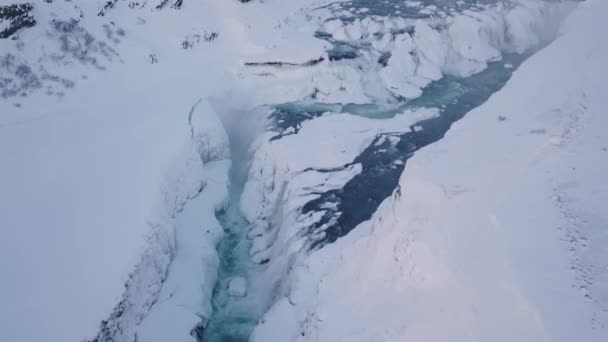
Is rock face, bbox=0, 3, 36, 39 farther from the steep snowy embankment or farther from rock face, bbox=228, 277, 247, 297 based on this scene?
the steep snowy embankment

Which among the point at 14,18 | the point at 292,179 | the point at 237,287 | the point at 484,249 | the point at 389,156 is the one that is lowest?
the point at 237,287

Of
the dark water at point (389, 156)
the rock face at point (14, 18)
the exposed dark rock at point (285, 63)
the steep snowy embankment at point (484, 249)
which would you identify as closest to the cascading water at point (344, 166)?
the dark water at point (389, 156)

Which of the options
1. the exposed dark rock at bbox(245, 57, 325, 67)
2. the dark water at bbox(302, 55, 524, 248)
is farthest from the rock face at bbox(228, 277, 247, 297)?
the exposed dark rock at bbox(245, 57, 325, 67)

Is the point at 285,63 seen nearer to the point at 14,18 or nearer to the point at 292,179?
the point at 292,179

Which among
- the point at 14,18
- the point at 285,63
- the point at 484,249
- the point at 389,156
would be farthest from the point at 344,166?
the point at 14,18

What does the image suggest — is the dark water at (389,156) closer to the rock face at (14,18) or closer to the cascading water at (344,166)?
the cascading water at (344,166)

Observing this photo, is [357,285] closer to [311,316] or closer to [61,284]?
[311,316]
